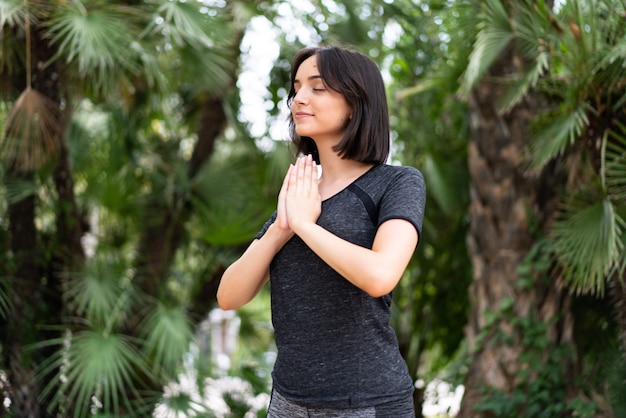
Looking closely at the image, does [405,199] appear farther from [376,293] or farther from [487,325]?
[487,325]

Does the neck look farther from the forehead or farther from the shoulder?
the forehead

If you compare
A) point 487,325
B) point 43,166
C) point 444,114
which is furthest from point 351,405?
point 444,114

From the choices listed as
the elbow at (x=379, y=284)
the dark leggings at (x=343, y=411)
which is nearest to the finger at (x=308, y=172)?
the elbow at (x=379, y=284)

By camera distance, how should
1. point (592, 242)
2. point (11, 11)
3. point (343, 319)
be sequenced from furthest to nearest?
point (11, 11) < point (592, 242) < point (343, 319)

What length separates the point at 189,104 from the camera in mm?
5629

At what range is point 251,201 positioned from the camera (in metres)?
4.75

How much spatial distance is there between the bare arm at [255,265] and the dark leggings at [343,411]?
9.1 inches

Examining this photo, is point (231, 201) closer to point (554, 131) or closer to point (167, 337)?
point (167, 337)

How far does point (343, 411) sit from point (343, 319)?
0.18 m

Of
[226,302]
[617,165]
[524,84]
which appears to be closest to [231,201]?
[524,84]

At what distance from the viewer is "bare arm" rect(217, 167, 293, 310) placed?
1571 mm

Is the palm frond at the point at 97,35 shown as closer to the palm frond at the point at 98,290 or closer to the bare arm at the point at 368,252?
the palm frond at the point at 98,290

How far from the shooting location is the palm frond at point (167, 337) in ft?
12.6

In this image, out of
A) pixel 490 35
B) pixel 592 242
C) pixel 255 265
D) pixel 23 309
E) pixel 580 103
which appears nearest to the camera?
pixel 255 265
